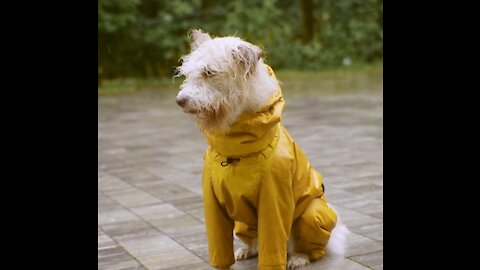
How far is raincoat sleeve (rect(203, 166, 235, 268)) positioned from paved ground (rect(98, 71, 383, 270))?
374mm

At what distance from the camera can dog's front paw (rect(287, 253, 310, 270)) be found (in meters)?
3.53

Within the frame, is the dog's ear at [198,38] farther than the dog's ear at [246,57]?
Yes

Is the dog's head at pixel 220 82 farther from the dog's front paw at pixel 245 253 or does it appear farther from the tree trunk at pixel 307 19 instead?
the tree trunk at pixel 307 19

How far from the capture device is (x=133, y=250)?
158 inches

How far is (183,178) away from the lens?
610 cm

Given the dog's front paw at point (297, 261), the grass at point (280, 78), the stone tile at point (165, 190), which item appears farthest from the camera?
the grass at point (280, 78)

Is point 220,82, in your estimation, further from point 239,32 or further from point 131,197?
point 239,32

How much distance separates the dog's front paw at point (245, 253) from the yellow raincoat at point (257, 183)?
430 mm

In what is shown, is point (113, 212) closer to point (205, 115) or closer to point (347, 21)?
point (205, 115)

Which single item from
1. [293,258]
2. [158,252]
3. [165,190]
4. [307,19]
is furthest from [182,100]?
[307,19]

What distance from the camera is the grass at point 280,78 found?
15348mm

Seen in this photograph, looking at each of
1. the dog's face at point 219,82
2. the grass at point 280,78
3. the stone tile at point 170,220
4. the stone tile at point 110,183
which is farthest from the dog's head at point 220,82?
the grass at point 280,78

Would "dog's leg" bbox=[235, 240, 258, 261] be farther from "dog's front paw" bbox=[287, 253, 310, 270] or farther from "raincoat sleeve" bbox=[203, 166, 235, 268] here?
"raincoat sleeve" bbox=[203, 166, 235, 268]
